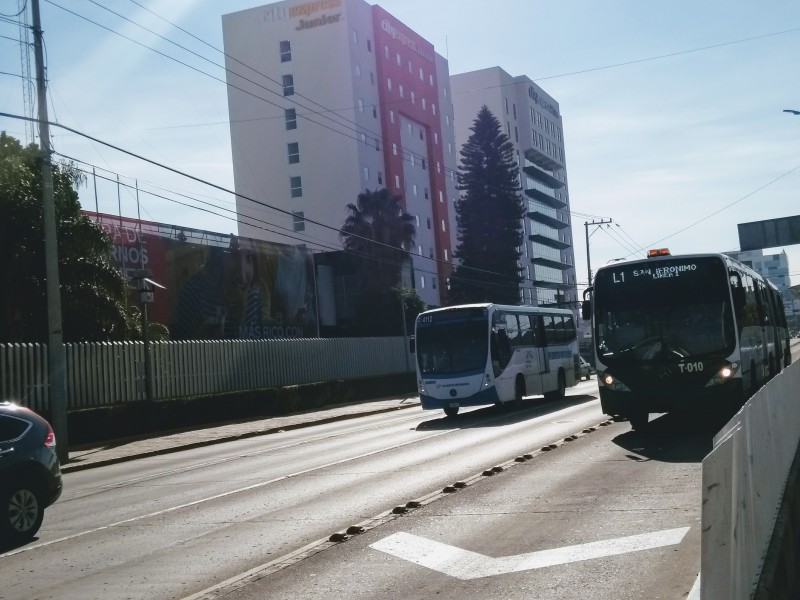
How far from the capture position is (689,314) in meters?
18.0

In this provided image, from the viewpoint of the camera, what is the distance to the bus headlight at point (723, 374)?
1738cm

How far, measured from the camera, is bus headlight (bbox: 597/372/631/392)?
17770 mm

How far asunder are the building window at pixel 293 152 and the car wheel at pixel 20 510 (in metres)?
77.8

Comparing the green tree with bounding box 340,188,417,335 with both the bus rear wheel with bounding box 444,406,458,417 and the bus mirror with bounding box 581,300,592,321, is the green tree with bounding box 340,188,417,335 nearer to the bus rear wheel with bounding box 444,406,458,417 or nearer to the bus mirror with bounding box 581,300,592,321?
the bus rear wheel with bounding box 444,406,458,417

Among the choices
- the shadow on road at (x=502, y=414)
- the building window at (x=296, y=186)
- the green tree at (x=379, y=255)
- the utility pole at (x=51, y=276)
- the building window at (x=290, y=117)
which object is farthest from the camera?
the building window at (x=290, y=117)

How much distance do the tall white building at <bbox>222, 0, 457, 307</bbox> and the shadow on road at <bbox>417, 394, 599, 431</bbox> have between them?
168ft

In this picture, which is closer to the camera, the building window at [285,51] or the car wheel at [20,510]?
the car wheel at [20,510]

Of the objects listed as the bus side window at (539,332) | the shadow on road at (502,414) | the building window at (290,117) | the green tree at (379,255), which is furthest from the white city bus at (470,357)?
the building window at (290,117)

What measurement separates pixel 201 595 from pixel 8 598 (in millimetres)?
1647

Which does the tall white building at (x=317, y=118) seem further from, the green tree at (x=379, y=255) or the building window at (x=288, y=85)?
the green tree at (x=379, y=255)

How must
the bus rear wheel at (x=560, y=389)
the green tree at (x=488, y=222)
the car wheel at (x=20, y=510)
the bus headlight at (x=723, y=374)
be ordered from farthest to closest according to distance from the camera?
the green tree at (x=488, y=222), the bus rear wheel at (x=560, y=389), the bus headlight at (x=723, y=374), the car wheel at (x=20, y=510)

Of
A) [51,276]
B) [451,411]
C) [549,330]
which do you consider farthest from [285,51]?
[51,276]

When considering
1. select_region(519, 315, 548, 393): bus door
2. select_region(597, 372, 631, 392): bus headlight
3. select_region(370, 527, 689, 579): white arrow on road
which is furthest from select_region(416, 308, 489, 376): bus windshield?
select_region(370, 527, 689, 579): white arrow on road

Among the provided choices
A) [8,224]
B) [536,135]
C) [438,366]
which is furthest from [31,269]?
[536,135]
